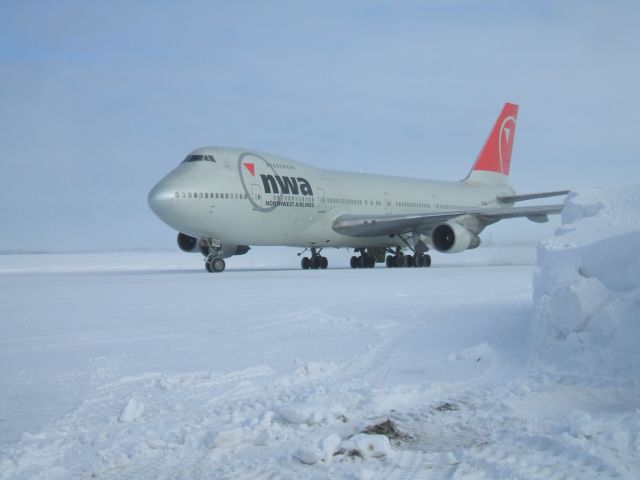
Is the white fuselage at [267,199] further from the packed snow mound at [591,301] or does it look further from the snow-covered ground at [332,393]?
the packed snow mound at [591,301]

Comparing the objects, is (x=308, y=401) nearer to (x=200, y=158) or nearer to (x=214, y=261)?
(x=214, y=261)

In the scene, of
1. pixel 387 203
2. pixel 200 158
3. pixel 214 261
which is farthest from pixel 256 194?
pixel 387 203

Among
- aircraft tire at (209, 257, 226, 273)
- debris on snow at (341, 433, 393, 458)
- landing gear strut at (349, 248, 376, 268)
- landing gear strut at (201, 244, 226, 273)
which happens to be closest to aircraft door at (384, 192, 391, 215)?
landing gear strut at (349, 248, 376, 268)

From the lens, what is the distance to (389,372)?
444 cm

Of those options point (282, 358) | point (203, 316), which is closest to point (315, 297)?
point (203, 316)

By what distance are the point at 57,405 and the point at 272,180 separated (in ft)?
53.0

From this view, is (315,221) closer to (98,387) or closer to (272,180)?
(272,180)

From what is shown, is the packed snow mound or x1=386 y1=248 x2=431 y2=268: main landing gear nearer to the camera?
the packed snow mound

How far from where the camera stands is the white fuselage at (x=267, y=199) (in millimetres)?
17578

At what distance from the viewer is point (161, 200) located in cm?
1717

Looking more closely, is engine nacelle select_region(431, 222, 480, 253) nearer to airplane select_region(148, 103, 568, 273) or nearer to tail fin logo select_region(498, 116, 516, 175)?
airplane select_region(148, 103, 568, 273)

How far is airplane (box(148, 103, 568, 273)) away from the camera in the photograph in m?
17.8

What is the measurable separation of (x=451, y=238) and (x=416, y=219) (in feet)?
4.76

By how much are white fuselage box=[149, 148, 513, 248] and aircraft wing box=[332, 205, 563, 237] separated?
17.7 inches
